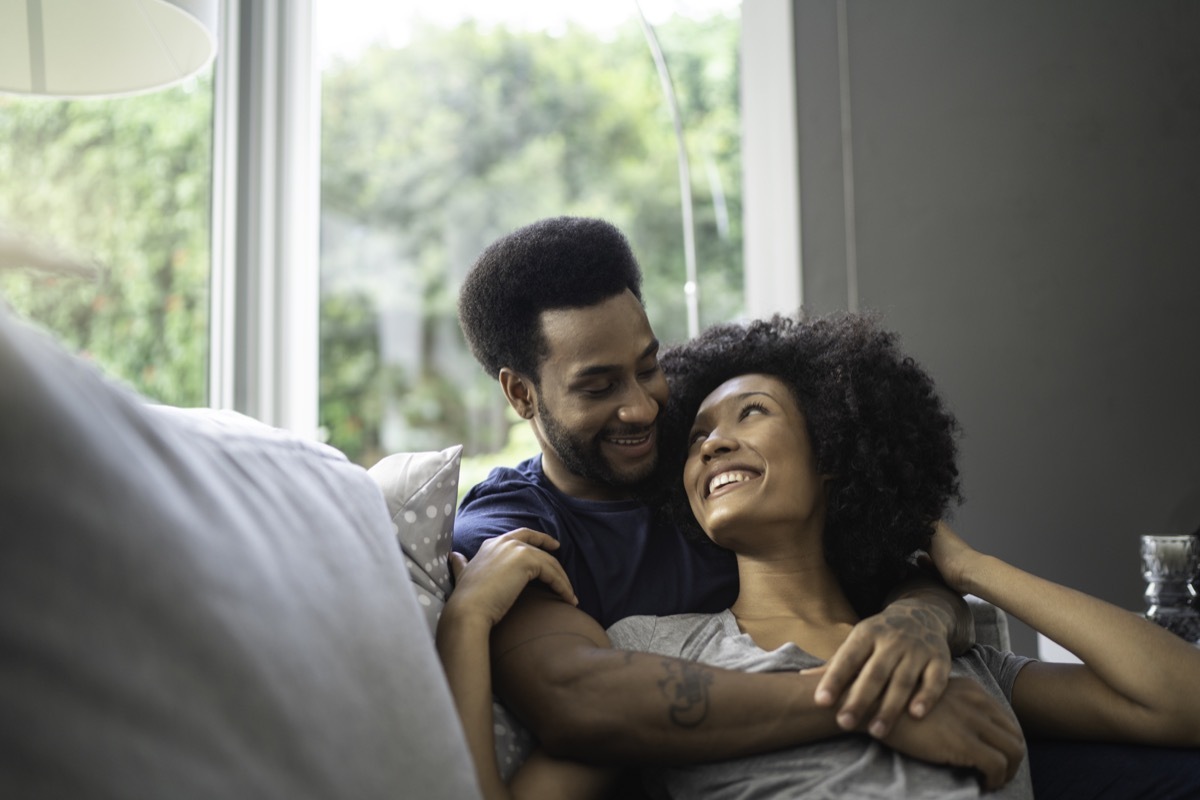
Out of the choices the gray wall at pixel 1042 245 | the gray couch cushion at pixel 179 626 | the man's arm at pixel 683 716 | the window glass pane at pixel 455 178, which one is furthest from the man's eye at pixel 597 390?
the window glass pane at pixel 455 178

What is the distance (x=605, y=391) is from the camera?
5.67 feet

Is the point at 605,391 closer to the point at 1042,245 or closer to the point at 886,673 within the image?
the point at 886,673

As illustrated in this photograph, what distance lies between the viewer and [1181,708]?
138cm

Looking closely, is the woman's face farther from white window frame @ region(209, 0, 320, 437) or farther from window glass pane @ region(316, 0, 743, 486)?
window glass pane @ region(316, 0, 743, 486)

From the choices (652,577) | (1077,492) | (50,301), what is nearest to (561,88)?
(50,301)

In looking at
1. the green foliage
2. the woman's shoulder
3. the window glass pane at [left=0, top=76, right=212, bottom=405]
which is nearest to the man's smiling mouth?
the woman's shoulder

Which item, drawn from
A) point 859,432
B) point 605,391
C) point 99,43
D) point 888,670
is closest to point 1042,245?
point 859,432

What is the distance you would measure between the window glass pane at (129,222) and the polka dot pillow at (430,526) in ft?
5.68

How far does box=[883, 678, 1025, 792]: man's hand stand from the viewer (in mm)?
1242

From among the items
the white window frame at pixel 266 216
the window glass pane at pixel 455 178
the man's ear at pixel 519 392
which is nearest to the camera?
the man's ear at pixel 519 392

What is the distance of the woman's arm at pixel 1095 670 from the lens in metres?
1.38

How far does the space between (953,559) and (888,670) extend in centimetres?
37

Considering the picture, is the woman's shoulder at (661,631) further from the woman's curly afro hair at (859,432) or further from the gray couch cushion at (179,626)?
the gray couch cushion at (179,626)

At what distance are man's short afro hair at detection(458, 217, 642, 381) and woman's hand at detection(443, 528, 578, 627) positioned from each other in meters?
0.41
